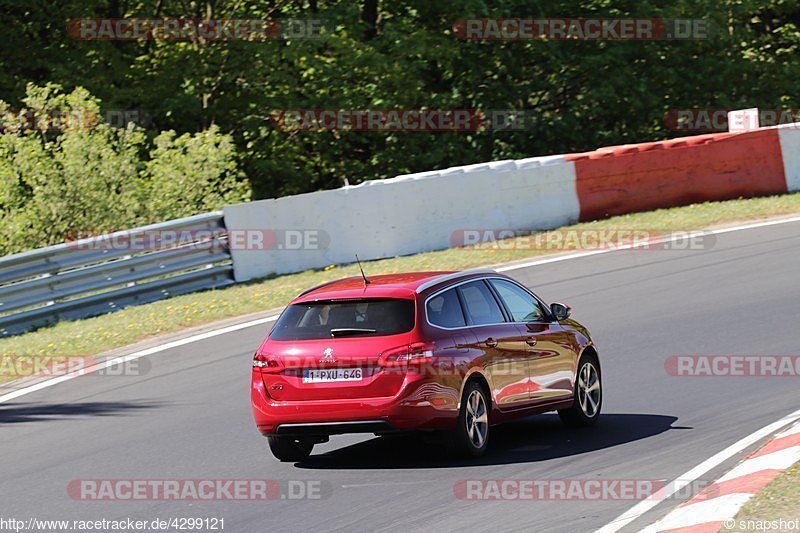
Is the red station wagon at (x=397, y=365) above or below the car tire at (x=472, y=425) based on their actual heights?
above

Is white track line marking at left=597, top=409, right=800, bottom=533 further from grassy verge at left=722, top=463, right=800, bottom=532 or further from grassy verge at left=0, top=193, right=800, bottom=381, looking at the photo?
grassy verge at left=0, top=193, right=800, bottom=381

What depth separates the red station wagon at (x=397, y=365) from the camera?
9.07 m

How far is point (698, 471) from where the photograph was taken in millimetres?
8477

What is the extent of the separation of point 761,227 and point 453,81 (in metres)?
14.7

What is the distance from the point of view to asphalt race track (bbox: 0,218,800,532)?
316 inches

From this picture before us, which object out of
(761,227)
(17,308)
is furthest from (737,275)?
(17,308)

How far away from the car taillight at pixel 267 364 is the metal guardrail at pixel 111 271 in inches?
345

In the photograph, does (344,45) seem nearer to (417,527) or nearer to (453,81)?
(453,81)
